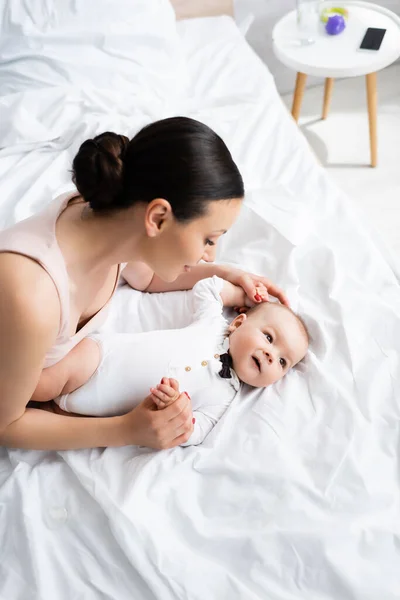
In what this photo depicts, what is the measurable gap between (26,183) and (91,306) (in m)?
0.61

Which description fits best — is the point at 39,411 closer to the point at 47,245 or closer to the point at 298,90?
the point at 47,245

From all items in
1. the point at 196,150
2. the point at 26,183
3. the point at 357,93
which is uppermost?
the point at 196,150

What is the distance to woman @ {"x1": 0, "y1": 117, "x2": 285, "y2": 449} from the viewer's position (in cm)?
90

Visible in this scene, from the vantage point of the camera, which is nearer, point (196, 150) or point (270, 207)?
point (196, 150)

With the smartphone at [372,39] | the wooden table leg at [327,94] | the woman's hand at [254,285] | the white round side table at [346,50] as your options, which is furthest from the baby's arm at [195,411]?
the wooden table leg at [327,94]

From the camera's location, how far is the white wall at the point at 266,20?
250cm

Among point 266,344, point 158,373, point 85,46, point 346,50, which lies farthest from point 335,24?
point 158,373

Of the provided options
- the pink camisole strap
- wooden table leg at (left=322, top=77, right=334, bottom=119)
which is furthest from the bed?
wooden table leg at (left=322, top=77, right=334, bottom=119)

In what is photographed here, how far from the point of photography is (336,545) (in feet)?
3.08

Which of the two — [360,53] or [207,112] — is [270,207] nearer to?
[207,112]

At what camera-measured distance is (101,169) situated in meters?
0.90

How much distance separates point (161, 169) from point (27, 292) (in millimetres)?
268

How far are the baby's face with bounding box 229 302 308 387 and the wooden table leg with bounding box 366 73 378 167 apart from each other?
4.48ft

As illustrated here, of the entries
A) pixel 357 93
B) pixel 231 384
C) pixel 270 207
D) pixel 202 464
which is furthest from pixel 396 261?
pixel 357 93
